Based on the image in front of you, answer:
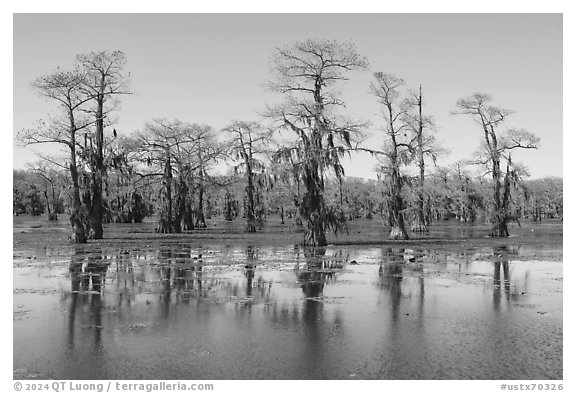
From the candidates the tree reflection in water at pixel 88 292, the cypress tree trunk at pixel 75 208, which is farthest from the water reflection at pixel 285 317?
the cypress tree trunk at pixel 75 208

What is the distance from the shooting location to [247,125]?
5512 cm

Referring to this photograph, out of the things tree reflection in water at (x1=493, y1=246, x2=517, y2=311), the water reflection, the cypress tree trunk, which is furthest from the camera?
the cypress tree trunk

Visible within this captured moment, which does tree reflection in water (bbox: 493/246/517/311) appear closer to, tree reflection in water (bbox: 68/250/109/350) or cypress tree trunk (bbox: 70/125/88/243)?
tree reflection in water (bbox: 68/250/109/350)

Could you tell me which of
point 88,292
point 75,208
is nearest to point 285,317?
point 88,292

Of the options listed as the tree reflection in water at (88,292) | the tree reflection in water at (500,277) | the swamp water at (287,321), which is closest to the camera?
the swamp water at (287,321)

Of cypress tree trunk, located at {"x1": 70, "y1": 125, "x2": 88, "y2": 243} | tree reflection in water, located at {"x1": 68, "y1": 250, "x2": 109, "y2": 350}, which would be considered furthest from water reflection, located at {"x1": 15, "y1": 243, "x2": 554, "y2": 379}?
cypress tree trunk, located at {"x1": 70, "y1": 125, "x2": 88, "y2": 243}

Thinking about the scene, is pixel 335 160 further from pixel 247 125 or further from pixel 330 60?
pixel 247 125

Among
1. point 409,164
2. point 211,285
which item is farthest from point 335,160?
point 211,285

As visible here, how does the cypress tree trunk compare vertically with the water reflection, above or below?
above

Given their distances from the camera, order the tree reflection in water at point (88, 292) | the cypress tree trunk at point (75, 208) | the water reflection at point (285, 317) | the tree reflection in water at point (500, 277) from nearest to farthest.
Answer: the water reflection at point (285, 317) < the tree reflection in water at point (88, 292) < the tree reflection in water at point (500, 277) < the cypress tree trunk at point (75, 208)

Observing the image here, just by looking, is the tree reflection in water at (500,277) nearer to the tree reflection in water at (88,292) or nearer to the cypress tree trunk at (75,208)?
the tree reflection in water at (88,292)

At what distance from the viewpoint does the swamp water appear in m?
8.54

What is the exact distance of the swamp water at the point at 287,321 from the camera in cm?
854
